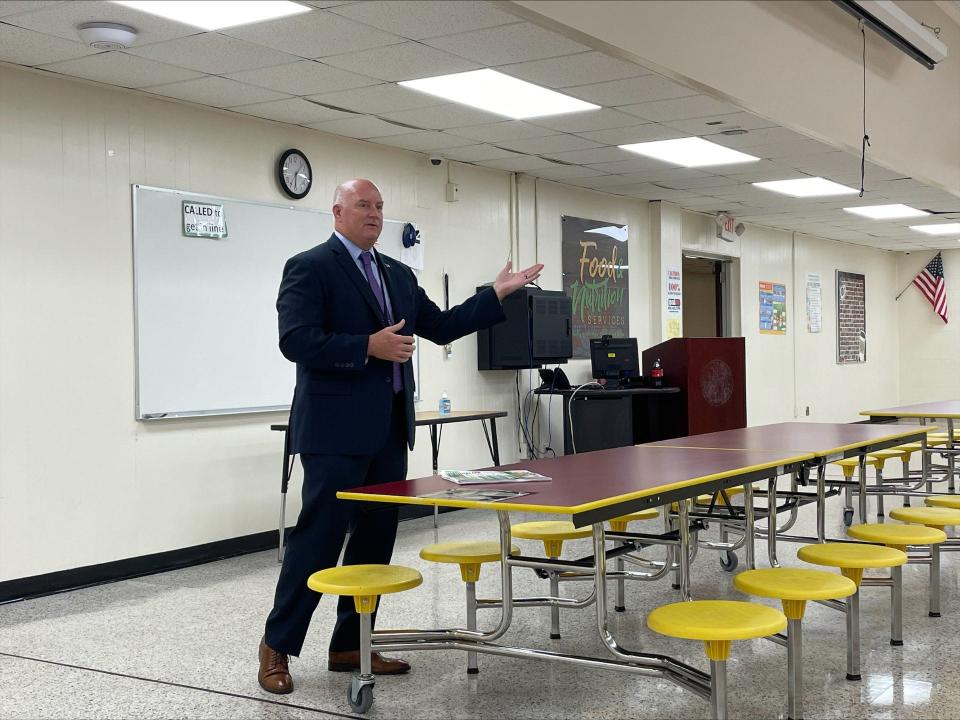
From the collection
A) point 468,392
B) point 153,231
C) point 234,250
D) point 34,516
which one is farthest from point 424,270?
point 34,516

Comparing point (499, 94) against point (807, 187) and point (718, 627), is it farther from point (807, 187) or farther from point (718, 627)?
point (807, 187)

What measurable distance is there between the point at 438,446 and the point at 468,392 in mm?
680

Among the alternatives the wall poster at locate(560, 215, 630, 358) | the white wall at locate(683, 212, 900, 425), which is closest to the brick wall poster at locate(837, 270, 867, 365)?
the white wall at locate(683, 212, 900, 425)

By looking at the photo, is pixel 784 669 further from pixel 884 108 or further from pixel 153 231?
pixel 884 108

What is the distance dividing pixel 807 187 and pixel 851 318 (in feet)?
18.6

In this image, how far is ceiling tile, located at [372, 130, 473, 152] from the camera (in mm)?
6406

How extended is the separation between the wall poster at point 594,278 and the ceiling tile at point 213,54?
4.01 metres

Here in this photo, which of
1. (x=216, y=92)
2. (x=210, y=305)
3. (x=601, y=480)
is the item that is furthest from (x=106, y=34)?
(x=601, y=480)

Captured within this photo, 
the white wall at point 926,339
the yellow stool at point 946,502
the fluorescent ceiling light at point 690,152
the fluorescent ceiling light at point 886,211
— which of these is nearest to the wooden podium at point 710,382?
the fluorescent ceiling light at point 690,152

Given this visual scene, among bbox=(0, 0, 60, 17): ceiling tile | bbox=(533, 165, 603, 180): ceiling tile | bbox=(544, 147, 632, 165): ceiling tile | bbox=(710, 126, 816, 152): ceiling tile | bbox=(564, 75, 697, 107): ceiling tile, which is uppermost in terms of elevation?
bbox=(564, 75, 697, 107): ceiling tile

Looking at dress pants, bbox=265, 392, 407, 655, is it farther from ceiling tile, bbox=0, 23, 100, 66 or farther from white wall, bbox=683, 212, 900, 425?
white wall, bbox=683, 212, 900, 425

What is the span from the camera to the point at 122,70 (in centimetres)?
486

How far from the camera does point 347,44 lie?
179 inches

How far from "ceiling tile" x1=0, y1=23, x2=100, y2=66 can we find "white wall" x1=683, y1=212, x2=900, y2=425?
21.7 feet
